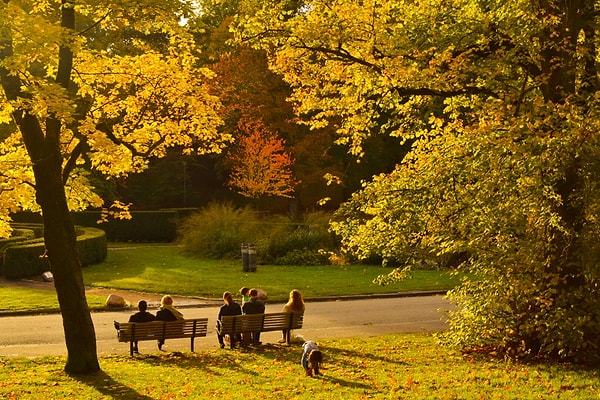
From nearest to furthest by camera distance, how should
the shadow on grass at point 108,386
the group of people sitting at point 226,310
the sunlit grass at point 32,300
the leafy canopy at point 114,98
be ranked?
the shadow on grass at point 108,386, the leafy canopy at point 114,98, the group of people sitting at point 226,310, the sunlit grass at point 32,300

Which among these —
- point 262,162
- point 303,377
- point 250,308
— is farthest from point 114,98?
point 262,162

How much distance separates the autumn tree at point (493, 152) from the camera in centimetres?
1188

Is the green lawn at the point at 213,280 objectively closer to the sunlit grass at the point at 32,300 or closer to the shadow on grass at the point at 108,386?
the sunlit grass at the point at 32,300

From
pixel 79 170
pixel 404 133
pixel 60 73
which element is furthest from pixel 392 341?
pixel 60 73

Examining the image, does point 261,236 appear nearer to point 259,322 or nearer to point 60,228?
point 259,322

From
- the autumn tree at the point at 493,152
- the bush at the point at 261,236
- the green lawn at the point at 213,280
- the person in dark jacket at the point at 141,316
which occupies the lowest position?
the green lawn at the point at 213,280

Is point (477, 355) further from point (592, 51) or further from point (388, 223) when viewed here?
point (592, 51)

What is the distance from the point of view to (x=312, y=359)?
39.3 ft

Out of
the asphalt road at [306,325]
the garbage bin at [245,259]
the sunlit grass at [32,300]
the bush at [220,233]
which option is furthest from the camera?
the bush at [220,233]

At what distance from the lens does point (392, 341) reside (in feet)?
53.2

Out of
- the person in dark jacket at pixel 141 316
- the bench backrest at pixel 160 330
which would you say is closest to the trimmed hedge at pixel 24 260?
the person in dark jacket at pixel 141 316

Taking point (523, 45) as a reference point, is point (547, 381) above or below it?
below

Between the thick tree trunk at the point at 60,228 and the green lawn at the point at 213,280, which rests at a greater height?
the thick tree trunk at the point at 60,228

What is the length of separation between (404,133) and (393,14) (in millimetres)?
2747
